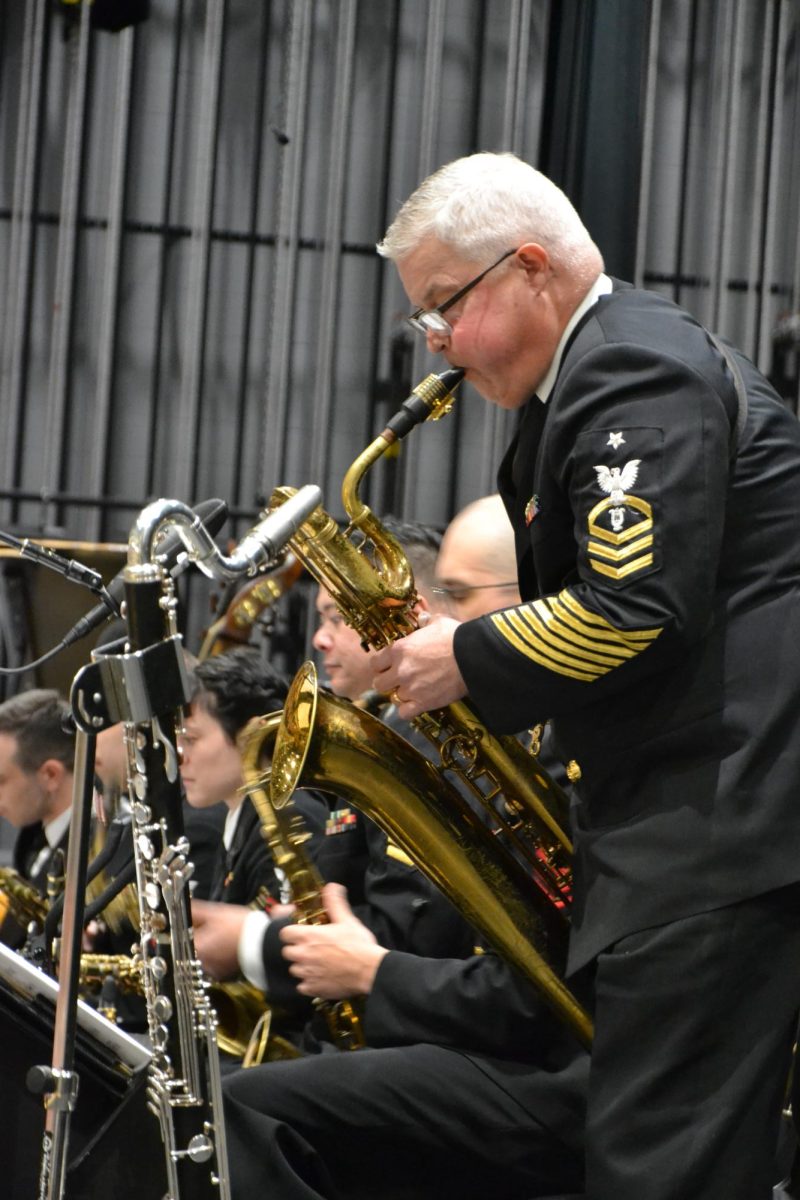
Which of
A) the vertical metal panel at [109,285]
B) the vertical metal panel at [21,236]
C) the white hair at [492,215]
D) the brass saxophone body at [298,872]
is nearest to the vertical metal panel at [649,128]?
the vertical metal panel at [109,285]

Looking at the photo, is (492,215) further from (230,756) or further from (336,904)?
(230,756)

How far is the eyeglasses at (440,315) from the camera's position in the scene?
1998mm

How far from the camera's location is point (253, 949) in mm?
2586

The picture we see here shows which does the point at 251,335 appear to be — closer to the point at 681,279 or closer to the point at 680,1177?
the point at 681,279

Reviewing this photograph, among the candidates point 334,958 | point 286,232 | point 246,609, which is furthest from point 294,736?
point 286,232

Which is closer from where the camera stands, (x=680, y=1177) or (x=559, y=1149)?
(x=680, y=1177)

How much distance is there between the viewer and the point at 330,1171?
90.0 inches

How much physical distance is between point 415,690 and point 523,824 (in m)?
0.47

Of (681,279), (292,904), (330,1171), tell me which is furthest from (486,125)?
(330,1171)

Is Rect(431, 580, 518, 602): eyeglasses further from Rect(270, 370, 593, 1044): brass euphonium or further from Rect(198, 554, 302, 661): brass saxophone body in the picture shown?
Rect(198, 554, 302, 661): brass saxophone body

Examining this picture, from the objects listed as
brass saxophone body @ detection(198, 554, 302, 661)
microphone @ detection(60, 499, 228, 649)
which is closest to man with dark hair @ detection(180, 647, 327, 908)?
microphone @ detection(60, 499, 228, 649)

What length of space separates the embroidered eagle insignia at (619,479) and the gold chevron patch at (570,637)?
0.44ft

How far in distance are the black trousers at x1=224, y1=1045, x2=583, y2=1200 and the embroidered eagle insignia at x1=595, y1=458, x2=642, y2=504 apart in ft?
3.09

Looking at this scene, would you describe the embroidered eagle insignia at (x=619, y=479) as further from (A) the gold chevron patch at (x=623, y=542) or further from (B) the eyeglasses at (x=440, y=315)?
(B) the eyeglasses at (x=440, y=315)
